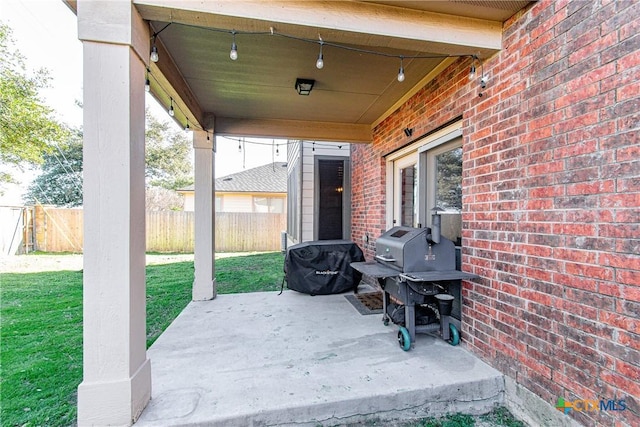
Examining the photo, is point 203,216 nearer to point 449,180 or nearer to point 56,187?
point 449,180

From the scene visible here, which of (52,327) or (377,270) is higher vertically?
(377,270)

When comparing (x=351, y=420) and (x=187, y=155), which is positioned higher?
(x=187, y=155)

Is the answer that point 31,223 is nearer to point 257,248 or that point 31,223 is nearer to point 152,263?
point 152,263

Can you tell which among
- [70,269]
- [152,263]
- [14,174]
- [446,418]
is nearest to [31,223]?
[14,174]

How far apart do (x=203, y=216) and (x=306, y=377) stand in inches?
117

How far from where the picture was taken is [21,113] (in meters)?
8.75

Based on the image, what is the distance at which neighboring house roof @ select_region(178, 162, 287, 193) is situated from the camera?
15148 mm

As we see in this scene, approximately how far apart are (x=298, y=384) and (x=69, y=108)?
52.1 feet

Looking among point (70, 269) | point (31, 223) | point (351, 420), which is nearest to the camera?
point (351, 420)

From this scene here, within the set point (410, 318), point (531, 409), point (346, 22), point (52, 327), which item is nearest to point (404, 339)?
point (410, 318)

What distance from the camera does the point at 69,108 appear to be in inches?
491

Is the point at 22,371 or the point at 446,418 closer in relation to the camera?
the point at 446,418

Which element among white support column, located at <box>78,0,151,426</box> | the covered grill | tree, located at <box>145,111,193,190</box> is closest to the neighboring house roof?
tree, located at <box>145,111,193,190</box>

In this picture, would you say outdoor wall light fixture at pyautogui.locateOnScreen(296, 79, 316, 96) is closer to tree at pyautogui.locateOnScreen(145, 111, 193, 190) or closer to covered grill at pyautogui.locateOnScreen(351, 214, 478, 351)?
covered grill at pyautogui.locateOnScreen(351, 214, 478, 351)
